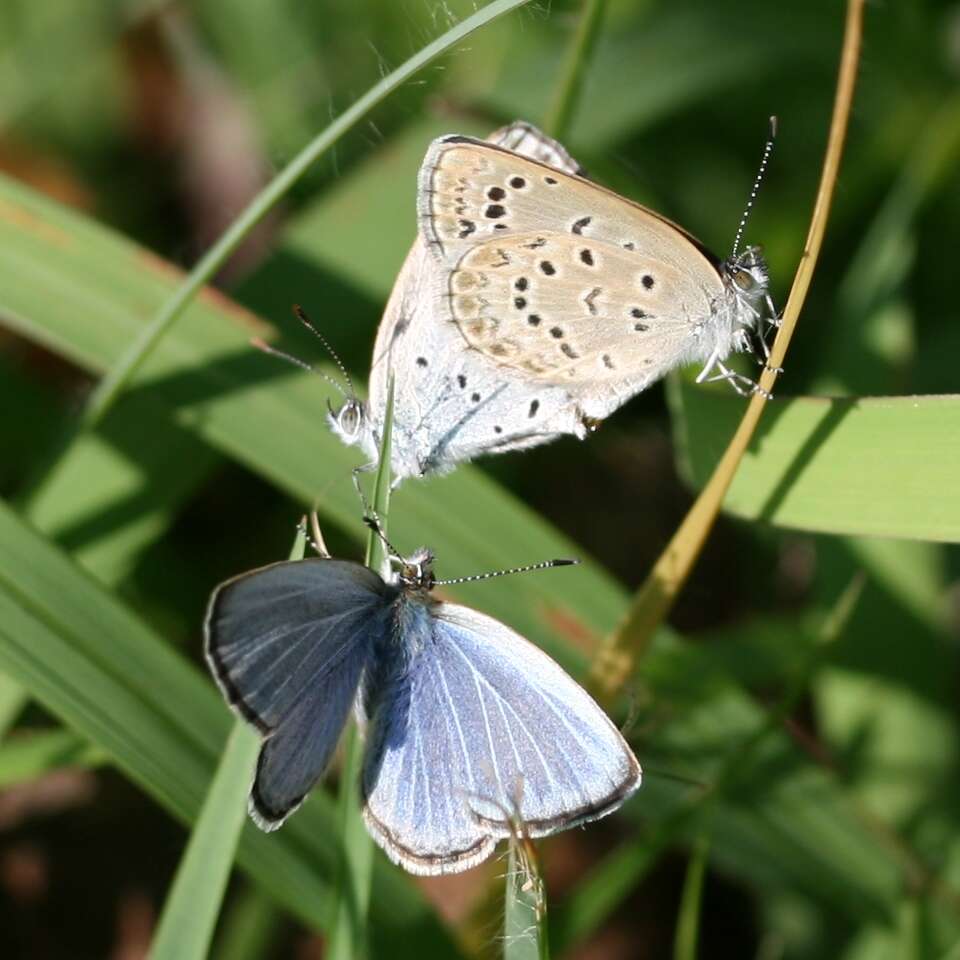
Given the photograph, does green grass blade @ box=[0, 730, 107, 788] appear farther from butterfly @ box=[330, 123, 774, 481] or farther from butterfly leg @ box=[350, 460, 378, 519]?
butterfly @ box=[330, 123, 774, 481]

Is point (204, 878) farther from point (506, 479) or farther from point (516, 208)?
point (506, 479)

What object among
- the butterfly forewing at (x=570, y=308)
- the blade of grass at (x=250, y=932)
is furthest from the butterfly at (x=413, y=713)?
the blade of grass at (x=250, y=932)

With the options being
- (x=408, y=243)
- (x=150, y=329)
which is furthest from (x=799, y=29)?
(x=150, y=329)

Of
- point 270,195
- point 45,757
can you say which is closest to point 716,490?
point 270,195

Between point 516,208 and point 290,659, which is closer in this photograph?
point 290,659

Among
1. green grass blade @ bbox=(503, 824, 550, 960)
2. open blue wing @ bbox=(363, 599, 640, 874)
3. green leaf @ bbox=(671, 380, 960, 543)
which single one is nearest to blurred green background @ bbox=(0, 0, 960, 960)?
green leaf @ bbox=(671, 380, 960, 543)

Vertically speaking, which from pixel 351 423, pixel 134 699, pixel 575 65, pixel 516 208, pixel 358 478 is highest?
pixel 575 65

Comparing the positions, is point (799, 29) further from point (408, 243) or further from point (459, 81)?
point (408, 243)

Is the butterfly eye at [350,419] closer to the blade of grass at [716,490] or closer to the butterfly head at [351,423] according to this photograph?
the butterfly head at [351,423]
